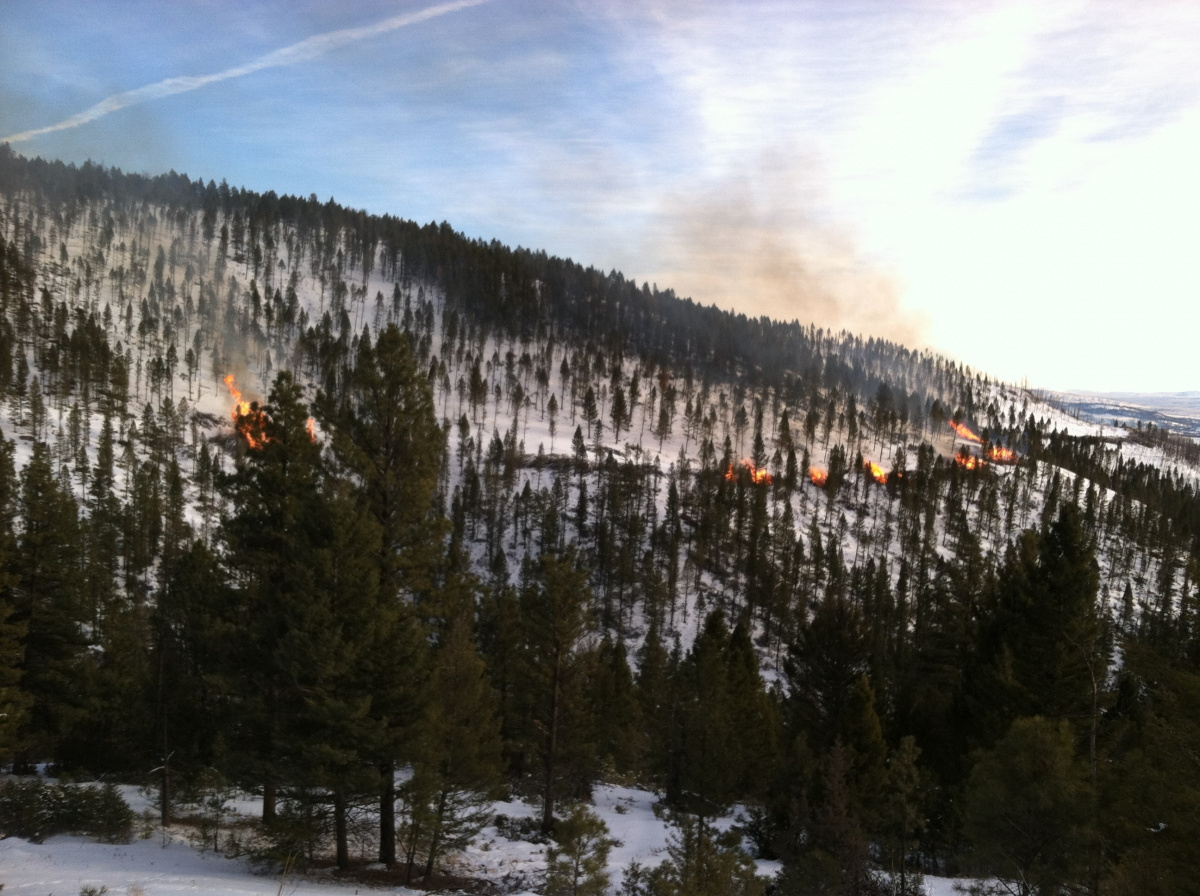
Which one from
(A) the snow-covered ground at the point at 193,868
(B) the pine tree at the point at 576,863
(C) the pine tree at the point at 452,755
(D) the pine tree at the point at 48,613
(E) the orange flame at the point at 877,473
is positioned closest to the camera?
(A) the snow-covered ground at the point at 193,868

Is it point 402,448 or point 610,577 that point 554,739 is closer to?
point 402,448

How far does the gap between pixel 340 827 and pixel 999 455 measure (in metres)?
182

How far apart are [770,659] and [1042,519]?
244 ft

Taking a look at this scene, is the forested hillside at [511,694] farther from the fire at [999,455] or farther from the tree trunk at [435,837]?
the fire at [999,455]

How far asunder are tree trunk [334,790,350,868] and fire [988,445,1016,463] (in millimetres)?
173353

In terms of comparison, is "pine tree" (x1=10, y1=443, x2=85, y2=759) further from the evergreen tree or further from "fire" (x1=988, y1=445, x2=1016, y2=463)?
"fire" (x1=988, y1=445, x2=1016, y2=463)

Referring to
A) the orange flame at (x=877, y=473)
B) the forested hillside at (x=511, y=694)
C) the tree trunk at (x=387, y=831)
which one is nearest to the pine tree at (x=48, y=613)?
the forested hillside at (x=511, y=694)

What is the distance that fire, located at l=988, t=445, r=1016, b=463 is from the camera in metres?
161

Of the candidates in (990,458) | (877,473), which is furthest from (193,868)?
(990,458)

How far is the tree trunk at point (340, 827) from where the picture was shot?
16.2 metres

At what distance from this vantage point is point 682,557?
103 m

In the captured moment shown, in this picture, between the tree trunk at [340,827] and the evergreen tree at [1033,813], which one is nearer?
the evergreen tree at [1033,813]

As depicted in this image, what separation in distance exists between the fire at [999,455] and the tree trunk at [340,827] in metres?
173

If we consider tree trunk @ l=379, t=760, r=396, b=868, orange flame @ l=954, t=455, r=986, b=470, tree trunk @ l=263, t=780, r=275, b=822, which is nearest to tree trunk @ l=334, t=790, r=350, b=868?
tree trunk @ l=379, t=760, r=396, b=868
